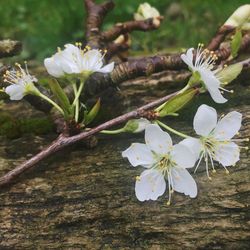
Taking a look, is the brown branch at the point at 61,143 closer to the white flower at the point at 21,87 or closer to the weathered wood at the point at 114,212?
the weathered wood at the point at 114,212

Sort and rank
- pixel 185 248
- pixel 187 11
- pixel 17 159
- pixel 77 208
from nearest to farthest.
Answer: pixel 185 248
pixel 77 208
pixel 17 159
pixel 187 11

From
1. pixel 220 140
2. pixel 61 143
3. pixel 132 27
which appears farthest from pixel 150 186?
pixel 132 27

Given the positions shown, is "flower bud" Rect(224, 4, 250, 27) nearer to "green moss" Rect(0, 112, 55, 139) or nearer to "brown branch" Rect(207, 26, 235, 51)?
"brown branch" Rect(207, 26, 235, 51)

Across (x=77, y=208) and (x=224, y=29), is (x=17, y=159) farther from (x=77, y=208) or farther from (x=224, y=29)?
(x=224, y=29)

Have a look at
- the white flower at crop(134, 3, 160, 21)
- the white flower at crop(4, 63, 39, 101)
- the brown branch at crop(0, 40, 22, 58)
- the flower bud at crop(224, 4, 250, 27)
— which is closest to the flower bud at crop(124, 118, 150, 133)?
the white flower at crop(4, 63, 39, 101)

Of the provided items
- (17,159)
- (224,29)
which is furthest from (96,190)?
(224,29)
